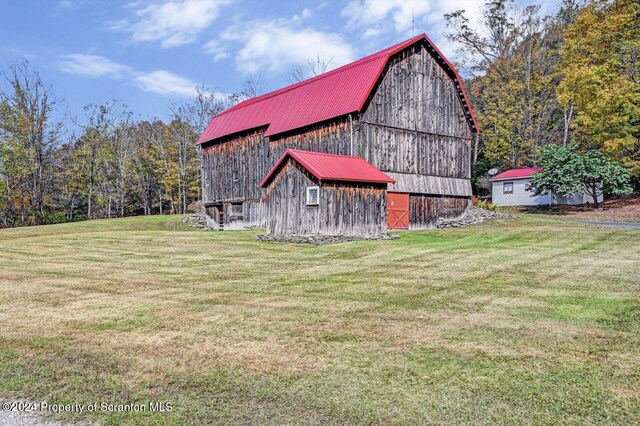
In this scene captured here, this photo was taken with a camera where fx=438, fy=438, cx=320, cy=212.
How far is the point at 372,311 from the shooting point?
733cm

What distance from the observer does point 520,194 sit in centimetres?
3856

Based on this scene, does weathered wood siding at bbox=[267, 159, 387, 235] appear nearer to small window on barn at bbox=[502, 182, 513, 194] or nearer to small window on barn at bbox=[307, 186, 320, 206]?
small window on barn at bbox=[307, 186, 320, 206]

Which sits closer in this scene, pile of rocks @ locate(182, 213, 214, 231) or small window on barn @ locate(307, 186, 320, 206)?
small window on barn @ locate(307, 186, 320, 206)

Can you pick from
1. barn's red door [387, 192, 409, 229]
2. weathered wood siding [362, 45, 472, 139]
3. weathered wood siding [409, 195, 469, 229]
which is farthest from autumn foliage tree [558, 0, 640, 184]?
barn's red door [387, 192, 409, 229]

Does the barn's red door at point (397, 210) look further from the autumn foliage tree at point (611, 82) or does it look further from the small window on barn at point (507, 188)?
the small window on barn at point (507, 188)

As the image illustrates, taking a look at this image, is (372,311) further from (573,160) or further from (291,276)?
(573,160)

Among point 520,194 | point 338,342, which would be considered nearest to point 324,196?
point 338,342

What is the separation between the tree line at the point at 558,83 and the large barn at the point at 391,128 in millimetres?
11345

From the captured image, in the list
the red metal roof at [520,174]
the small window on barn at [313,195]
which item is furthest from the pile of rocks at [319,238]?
the red metal roof at [520,174]

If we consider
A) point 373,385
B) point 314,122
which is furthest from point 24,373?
point 314,122

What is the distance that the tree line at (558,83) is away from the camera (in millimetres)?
31750

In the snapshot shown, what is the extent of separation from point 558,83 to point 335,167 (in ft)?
117

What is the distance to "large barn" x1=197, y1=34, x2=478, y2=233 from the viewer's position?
2383 centimetres

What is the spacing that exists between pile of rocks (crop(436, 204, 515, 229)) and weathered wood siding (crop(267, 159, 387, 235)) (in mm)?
6833
